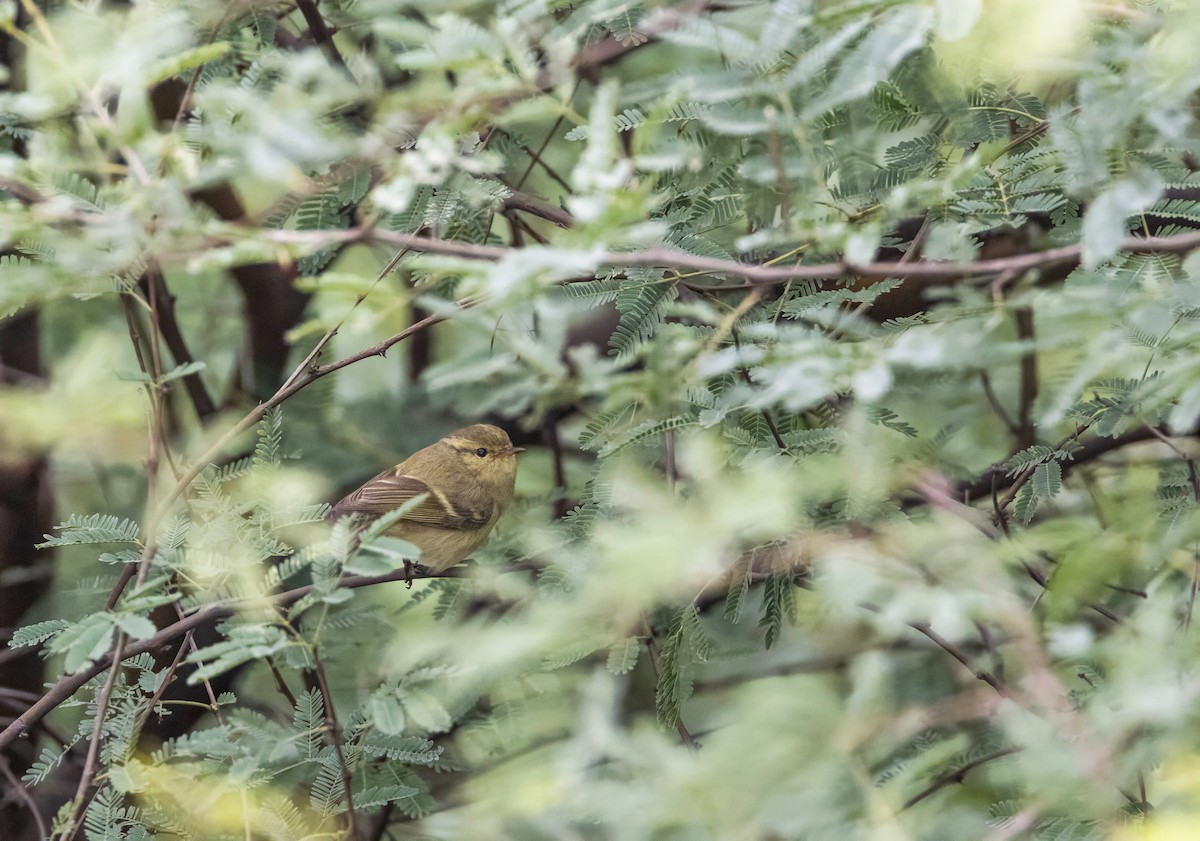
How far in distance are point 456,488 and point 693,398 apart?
2253 mm

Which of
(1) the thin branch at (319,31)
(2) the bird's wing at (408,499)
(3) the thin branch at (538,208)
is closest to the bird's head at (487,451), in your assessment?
(2) the bird's wing at (408,499)

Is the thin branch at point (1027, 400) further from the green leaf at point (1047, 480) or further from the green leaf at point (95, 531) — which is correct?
the green leaf at point (95, 531)

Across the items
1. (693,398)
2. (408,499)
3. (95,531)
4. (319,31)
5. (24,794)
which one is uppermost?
(319,31)

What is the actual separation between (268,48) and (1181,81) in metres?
2.33

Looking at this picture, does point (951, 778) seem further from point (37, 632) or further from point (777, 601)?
point (37, 632)

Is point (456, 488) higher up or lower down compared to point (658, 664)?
lower down

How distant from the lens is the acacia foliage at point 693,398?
1754 mm

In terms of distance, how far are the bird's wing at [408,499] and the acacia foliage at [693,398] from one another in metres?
0.42

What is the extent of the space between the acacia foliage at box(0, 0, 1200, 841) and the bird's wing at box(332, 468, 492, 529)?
1.37ft

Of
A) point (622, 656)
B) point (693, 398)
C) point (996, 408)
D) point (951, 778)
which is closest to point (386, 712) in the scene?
point (622, 656)

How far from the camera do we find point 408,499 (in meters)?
3.84

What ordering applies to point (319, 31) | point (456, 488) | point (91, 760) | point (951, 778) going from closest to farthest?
point (91, 760), point (951, 778), point (319, 31), point (456, 488)

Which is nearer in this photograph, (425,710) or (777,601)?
(425,710)

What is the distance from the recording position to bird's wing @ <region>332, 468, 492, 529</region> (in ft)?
12.5
